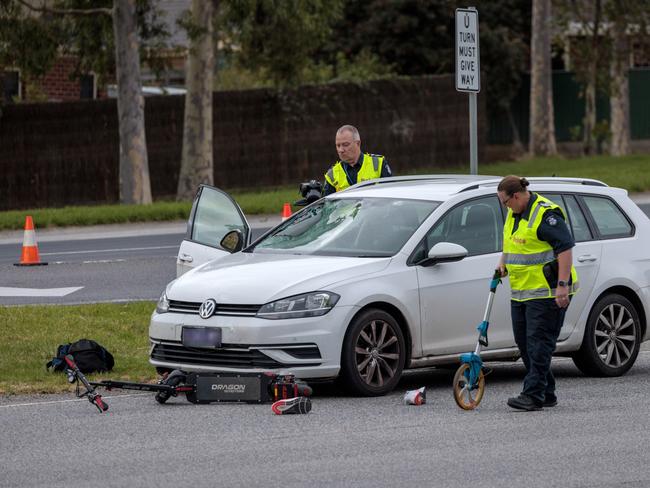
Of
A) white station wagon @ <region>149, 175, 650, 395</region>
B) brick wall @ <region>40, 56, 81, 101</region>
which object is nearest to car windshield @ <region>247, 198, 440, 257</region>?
white station wagon @ <region>149, 175, 650, 395</region>

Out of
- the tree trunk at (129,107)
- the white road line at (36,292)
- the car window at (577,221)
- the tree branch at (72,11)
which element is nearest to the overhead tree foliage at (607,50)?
the tree trunk at (129,107)

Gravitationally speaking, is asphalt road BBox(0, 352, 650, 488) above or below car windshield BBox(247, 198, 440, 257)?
below

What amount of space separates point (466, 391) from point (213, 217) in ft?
10.4

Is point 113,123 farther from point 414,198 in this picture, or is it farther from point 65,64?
point 414,198

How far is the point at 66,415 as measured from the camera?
33.6 feet

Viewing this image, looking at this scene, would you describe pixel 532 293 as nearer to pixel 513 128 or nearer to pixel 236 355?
pixel 236 355

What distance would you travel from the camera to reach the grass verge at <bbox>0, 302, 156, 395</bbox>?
1177 centimetres

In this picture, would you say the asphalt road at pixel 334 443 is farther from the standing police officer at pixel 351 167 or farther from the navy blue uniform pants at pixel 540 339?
the standing police officer at pixel 351 167

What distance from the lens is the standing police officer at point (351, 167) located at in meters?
13.4

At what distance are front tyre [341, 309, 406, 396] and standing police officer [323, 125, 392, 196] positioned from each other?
275 cm

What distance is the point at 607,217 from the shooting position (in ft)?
40.5

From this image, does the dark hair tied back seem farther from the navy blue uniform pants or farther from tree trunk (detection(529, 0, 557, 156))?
tree trunk (detection(529, 0, 557, 156))

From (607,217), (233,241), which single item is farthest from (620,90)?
(233,241)

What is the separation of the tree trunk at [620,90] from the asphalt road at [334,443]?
32.0 m
